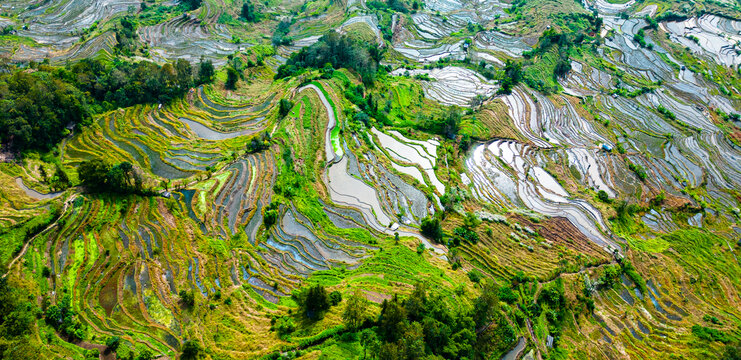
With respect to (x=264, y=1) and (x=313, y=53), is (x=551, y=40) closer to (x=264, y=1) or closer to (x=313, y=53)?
(x=313, y=53)

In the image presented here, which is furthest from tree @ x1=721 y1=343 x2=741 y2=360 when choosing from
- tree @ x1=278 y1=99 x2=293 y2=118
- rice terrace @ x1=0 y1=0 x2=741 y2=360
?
tree @ x1=278 y1=99 x2=293 y2=118

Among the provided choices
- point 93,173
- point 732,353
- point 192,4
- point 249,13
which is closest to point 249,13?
point 249,13

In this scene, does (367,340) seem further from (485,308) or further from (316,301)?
(485,308)

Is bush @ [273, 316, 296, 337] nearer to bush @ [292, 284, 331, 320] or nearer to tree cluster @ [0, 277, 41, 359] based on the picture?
bush @ [292, 284, 331, 320]

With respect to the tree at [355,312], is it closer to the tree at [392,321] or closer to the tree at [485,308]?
the tree at [392,321]

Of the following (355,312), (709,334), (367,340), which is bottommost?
(709,334)

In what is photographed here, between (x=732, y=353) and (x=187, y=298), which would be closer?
(x=732, y=353)
